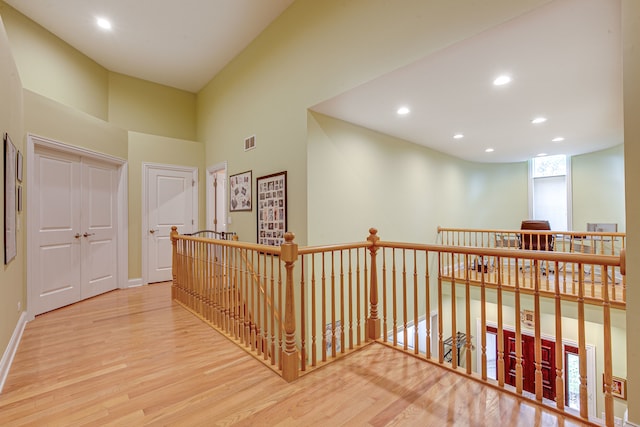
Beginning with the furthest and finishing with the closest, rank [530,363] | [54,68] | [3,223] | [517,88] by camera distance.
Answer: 1. [530,363]
2. [54,68]
3. [517,88]
4. [3,223]

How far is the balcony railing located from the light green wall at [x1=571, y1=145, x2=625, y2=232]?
188cm

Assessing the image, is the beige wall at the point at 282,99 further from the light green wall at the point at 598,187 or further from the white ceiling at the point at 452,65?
the light green wall at the point at 598,187

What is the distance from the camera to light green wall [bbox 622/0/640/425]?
4.79ft

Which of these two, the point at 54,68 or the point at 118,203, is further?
the point at 118,203

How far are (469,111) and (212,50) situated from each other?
3.87 m

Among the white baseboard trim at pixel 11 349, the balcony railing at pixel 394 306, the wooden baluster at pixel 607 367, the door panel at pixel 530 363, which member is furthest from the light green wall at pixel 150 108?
the door panel at pixel 530 363

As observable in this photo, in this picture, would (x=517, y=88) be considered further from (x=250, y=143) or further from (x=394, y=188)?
(x=250, y=143)

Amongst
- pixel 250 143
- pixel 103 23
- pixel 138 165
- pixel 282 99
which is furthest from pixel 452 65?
pixel 138 165

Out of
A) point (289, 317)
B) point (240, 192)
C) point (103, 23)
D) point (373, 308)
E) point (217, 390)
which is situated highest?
point (103, 23)

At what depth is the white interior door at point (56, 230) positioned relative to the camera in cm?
349

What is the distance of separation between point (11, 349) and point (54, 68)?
376cm

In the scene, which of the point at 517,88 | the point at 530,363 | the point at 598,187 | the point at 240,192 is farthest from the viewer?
the point at 598,187

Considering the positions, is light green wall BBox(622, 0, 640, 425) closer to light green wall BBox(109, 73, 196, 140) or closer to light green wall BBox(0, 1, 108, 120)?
light green wall BBox(0, 1, 108, 120)

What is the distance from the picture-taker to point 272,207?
394cm
